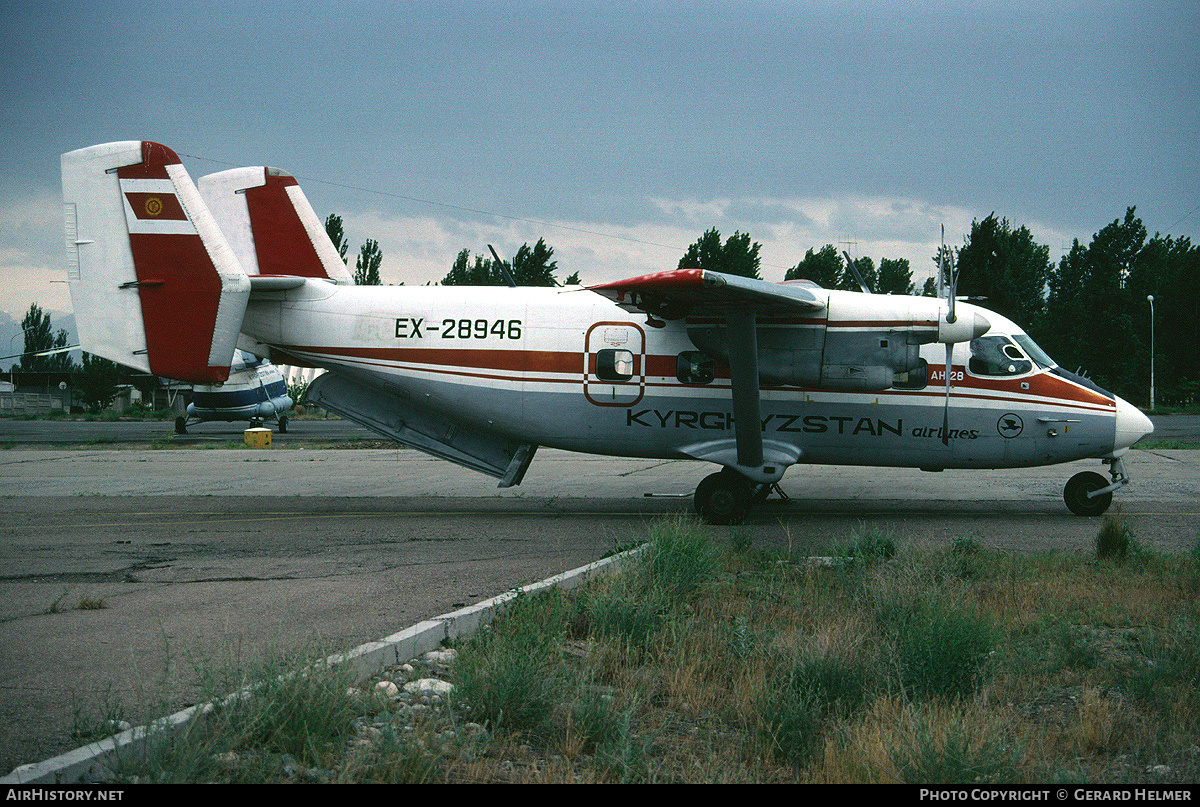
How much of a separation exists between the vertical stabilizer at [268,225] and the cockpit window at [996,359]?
1159 cm

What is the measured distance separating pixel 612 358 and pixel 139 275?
8.11 metres

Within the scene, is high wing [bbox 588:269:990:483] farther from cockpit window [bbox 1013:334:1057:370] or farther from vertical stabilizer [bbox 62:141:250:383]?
vertical stabilizer [bbox 62:141:250:383]

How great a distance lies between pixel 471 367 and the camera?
1477cm

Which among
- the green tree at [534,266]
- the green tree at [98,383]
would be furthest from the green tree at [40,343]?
the green tree at [534,266]

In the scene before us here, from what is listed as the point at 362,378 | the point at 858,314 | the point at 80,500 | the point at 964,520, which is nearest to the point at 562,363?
the point at 362,378

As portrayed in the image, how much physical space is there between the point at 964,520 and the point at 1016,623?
7.52 meters

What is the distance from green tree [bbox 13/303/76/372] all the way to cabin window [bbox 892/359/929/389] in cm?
11713

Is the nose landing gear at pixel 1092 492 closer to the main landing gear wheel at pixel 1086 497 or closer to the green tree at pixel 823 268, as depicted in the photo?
the main landing gear wheel at pixel 1086 497

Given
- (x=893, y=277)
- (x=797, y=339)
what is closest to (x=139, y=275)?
(x=797, y=339)

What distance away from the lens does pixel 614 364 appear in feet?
47.5

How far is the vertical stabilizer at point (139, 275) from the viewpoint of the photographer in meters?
14.3

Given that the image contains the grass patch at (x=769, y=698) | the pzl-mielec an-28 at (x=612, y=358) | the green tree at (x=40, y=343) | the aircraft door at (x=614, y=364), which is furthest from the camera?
the green tree at (x=40, y=343)

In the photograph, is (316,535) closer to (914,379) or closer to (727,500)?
(727,500)

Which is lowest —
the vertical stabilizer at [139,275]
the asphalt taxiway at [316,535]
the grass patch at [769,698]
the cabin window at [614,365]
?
the asphalt taxiway at [316,535]
